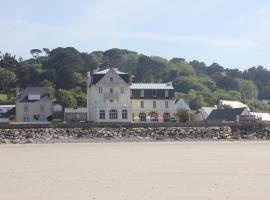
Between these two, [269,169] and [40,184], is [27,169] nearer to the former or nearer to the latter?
[40,184]

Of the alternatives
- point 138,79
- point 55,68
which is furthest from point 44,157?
point 138,79

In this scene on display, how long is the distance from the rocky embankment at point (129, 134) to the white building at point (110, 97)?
48.4 ft

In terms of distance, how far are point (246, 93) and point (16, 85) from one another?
58.9 meters

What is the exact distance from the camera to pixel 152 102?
74062mm

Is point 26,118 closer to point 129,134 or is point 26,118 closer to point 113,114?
point 113,114

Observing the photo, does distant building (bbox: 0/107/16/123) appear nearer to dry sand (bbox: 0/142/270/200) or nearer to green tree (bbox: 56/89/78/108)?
green tree (bbox: 56/89/78/108)

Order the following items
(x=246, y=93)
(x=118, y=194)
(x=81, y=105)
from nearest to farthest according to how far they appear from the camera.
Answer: (x=118, y=194) → (x=81, y=105) → (x=246, y=93)

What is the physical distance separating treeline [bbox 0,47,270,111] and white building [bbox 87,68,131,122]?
13.1m

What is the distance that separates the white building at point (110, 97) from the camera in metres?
66.4

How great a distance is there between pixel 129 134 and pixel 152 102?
23.9 metres

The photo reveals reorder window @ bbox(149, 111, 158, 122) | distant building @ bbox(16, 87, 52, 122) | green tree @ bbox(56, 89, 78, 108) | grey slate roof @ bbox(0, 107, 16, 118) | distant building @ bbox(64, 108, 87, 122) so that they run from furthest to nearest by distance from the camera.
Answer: green tree @ bbox(56, 89, 78, 108)
grey slate roof @ bbox(0, 107, 16, 118)
distant building @ bbox(64, 108, 87, 122)
distant building @ bbox(16, 87, 52, 122)
window @ bbox(149, 111, 158, 122)

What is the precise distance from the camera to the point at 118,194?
15.2 meters

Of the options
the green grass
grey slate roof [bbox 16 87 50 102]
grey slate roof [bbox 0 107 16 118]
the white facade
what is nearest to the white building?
the white facade

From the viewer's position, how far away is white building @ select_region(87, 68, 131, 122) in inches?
2614
